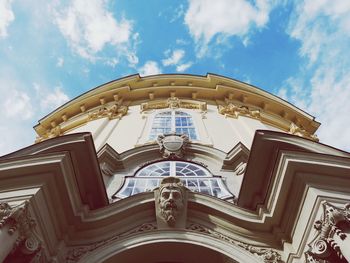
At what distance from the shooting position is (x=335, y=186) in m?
6.71

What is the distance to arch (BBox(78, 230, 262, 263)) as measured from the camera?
22.5 ft

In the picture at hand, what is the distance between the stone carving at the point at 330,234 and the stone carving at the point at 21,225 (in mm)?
4334

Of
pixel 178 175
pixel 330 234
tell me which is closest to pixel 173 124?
pixel 178 175

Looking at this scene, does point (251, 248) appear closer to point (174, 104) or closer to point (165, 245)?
point (165, 245)

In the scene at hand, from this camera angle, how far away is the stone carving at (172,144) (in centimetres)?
1215

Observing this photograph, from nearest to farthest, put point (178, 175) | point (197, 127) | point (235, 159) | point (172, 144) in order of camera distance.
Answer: point (178, 175) < point (235, 159) < point (172, 144) < point (197, 127)

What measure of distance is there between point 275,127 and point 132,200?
10.8m

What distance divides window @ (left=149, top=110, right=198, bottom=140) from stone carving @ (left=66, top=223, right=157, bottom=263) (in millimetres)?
6552

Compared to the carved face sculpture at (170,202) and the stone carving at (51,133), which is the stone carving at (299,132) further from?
the stone carving at (51,133)

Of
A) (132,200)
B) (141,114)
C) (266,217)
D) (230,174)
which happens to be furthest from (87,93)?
(266,217)

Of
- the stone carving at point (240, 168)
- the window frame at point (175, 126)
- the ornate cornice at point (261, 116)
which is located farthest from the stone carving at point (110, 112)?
the stone carving at point (240, 168)

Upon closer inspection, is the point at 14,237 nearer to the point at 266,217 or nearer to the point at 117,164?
the point at 266,217

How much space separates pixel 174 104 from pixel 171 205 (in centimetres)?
1066

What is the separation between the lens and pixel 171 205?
7.51 metres
